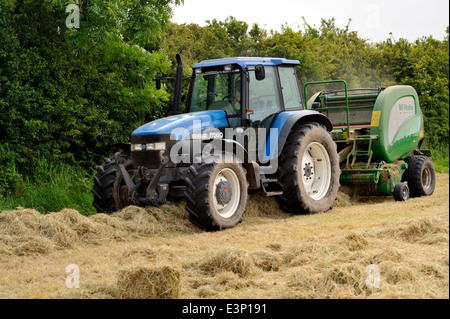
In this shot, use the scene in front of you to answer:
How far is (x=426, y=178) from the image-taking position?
11883 millimetres

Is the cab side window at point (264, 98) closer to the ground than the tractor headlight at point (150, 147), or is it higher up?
higher up

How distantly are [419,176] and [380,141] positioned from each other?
51.6 inches

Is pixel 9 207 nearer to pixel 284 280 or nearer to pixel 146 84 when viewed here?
pixel 146 84

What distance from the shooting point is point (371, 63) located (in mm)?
20734

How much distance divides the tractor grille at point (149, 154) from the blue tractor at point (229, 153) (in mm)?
13

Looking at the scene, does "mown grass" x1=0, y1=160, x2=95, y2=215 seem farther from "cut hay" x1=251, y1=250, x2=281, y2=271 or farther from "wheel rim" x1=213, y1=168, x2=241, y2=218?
"cut hay" x1=251, y1=250, x2=281, y2=271

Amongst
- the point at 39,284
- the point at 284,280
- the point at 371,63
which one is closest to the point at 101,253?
the point at 39,284

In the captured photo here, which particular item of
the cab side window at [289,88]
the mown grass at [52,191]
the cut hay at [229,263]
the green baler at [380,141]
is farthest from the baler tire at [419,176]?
the cut hay at [229,263]

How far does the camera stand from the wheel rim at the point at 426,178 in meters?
11.8

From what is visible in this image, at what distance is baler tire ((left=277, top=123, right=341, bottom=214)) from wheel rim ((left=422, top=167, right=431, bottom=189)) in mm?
2756

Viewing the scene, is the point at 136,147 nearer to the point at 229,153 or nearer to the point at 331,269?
the point at 229,153

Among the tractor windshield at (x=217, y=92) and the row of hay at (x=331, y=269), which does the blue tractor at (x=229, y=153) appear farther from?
the row of hay at (x=331, y=269)

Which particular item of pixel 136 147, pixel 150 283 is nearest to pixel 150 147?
pixel 136 147

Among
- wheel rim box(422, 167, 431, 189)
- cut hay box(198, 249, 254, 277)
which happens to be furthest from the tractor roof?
wheel rim box(422, 167, 431, 189)
